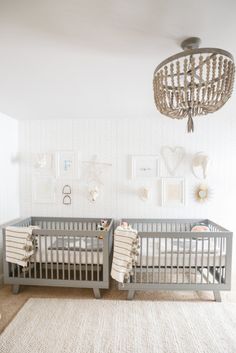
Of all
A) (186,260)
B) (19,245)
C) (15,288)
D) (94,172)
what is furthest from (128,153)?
(15,288)

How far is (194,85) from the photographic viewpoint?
102cm

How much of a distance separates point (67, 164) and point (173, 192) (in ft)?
5.42

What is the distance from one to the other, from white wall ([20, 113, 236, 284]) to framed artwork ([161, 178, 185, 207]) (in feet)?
0.25

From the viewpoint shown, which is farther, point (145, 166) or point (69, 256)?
point (145, 166)

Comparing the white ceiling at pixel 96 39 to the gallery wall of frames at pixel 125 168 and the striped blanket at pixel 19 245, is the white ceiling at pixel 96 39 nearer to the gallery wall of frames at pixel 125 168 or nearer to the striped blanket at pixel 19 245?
the gallery wall of frames at pixel 125 168

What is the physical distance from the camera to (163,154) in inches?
121

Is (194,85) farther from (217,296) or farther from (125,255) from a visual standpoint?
(217,296)

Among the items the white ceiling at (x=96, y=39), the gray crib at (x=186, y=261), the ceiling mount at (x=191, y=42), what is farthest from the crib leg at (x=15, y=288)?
the ceiling mount at (x=191, y=42)

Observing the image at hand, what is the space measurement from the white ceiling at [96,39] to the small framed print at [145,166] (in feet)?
3.57

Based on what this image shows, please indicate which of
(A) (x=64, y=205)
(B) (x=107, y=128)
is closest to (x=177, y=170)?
(B) (x=107, y=128)

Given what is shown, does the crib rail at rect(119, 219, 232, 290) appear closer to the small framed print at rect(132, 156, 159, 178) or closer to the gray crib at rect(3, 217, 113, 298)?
the gray crib at rect(3, 217, 113, 298)

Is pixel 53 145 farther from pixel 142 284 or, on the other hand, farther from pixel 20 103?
pixel 142 284

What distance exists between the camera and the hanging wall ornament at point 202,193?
9.96 ft

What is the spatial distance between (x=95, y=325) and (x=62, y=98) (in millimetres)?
2300
